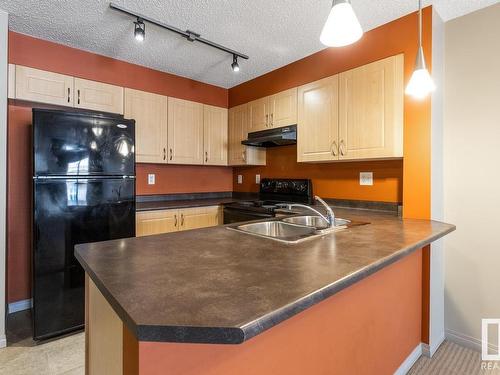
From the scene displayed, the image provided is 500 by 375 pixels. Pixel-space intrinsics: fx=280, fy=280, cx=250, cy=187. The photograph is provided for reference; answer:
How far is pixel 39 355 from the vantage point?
1.95 meters

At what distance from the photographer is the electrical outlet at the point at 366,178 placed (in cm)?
248

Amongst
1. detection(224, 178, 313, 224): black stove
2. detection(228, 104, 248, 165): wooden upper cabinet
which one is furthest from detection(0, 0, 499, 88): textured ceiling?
detection(224, 178, 313, 224): black stove

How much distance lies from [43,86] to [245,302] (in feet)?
9.03

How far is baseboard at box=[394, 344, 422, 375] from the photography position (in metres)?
1.74

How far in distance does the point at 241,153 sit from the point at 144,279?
9.16 feet

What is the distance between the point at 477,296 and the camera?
2.02 meters

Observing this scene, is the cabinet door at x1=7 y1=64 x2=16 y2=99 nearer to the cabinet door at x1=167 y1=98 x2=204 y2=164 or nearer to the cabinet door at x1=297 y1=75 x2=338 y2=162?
the cabinet door at x1=167 y1=98 x2=204 y2=164

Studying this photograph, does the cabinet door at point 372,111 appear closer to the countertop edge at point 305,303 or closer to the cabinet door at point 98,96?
the countertop edge at point 305,303

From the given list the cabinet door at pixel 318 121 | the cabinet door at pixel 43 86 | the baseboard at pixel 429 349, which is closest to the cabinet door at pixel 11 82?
the cabinet door at pixel 43 86

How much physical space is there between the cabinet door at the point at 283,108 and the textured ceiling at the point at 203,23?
354 mm

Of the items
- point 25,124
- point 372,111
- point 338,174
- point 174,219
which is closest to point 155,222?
point 174,219

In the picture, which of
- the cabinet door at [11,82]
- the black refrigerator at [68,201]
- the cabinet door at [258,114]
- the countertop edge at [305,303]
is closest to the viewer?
the countertop edge at [305,303]

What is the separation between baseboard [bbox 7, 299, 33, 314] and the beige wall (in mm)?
3605

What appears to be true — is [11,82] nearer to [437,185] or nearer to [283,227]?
[283,227]
